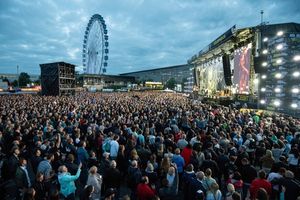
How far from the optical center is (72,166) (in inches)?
246

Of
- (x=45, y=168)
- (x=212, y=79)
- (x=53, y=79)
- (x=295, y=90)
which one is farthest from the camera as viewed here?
(x=212, y=79)

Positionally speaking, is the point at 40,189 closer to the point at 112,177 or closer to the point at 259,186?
the point at 112,177

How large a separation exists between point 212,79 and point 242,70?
1546 cm

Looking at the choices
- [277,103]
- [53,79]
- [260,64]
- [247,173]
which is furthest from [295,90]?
[53,79]

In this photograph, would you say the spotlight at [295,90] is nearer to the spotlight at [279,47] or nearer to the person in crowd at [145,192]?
the spotlight at [279,47]

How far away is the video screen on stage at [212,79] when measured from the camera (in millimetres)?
40853

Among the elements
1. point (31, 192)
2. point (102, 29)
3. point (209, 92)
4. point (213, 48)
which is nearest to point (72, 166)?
point (31, 192)

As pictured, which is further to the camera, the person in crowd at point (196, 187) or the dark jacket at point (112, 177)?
the dark jacket at point (112, 177)

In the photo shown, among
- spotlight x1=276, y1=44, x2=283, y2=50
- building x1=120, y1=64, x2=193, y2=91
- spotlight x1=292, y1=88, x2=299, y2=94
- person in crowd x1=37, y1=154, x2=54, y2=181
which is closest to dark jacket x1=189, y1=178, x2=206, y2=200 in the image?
person in crowd x1=37, y1=154, x2=54, y2=181

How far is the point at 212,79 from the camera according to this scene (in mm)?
45031

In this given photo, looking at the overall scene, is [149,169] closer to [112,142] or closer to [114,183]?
[114,183]

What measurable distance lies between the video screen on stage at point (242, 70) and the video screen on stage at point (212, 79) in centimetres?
786

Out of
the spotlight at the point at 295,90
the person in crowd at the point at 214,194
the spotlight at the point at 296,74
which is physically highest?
the spotlight at the point at 296,74

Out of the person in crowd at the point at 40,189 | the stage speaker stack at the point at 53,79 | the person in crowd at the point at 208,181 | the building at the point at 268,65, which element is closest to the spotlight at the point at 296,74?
the building at the point at 268,65
